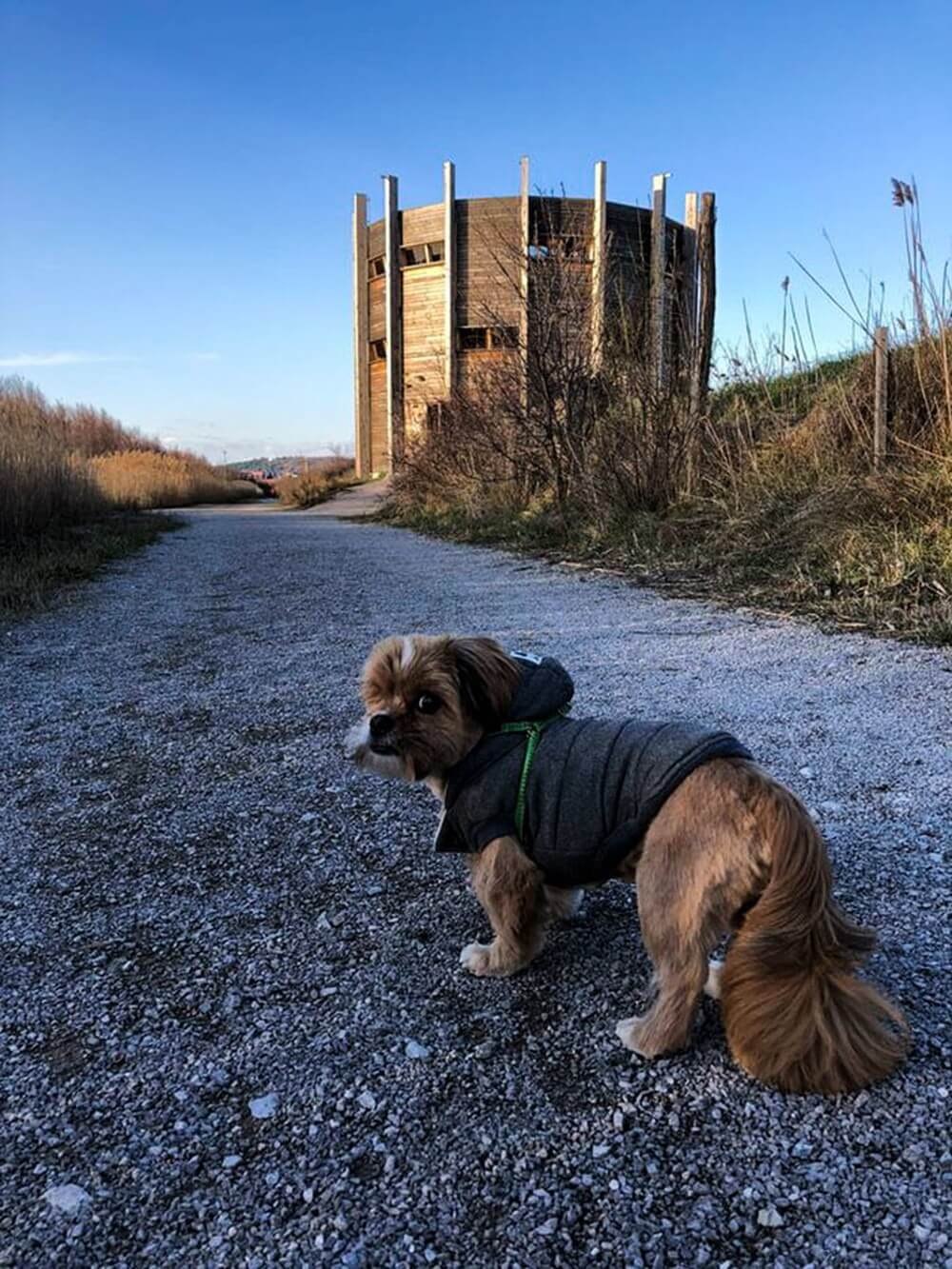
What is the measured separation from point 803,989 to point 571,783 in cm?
60

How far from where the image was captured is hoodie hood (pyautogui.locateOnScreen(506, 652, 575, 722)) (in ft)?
6.58

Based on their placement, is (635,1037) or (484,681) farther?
(484,681)

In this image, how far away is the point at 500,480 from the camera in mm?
14031

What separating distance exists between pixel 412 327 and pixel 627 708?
28614 mm

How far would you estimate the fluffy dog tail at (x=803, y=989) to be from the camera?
148 centimetres

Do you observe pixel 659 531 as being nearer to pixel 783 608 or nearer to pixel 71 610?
pixel 783 608

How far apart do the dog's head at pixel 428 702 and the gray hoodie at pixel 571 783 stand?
0.15ft

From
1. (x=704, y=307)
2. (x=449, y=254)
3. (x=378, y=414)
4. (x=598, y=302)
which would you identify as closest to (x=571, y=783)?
(x=704, y=307)

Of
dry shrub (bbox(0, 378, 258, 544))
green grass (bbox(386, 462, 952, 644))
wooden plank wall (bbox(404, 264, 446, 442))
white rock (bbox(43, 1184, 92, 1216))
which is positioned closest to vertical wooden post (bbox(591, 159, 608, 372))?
green grass (bbox(386, 462, 952, 644))

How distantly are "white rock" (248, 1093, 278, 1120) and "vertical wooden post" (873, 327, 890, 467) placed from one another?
22.9 ft

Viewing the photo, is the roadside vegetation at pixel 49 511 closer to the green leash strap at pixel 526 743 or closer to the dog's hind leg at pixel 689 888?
the green leash strap at pixel 526 743

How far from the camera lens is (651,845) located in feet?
5.54

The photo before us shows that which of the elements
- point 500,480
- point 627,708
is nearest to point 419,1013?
point 627,708

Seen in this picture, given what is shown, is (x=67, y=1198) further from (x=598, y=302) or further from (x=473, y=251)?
(x=473, y=251)
